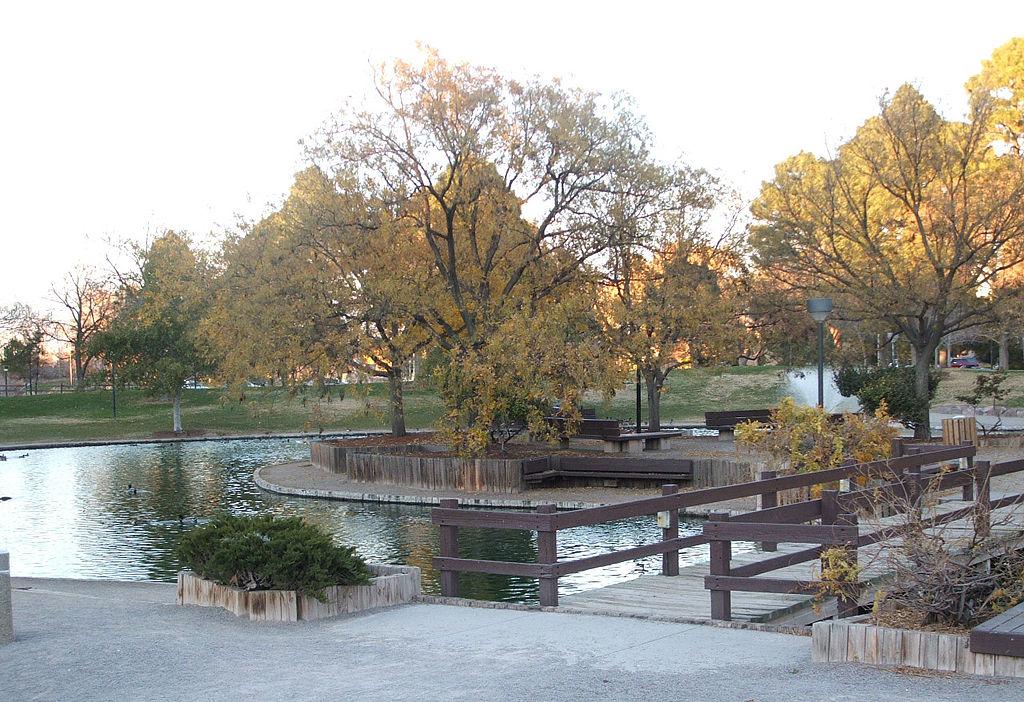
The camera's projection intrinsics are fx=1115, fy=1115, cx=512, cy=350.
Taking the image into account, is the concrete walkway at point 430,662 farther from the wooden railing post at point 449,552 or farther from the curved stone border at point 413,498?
the curved stone border at point 413,498

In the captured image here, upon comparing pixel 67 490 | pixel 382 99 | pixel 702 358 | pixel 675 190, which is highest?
pixel 382 99

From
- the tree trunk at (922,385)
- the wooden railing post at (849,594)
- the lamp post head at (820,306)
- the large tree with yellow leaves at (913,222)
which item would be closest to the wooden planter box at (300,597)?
the wooden railing post at (849,594)

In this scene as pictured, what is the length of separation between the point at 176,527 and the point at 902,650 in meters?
18.2

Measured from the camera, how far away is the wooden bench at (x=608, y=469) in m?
26.2

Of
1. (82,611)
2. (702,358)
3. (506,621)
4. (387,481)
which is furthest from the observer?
(702,358)

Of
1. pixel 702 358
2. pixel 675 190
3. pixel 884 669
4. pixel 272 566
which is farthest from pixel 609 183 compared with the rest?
pixel 884 669

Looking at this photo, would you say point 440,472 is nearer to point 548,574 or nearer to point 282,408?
point 548,574

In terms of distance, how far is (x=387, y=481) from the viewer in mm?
28766

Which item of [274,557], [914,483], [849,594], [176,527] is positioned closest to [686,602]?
[849,594]

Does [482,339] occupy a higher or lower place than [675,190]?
lower

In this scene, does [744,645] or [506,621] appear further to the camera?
[506,621]

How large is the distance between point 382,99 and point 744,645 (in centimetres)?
2354

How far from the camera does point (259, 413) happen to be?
49438mm

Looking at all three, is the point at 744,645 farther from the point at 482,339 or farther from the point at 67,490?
the point at 67,490
